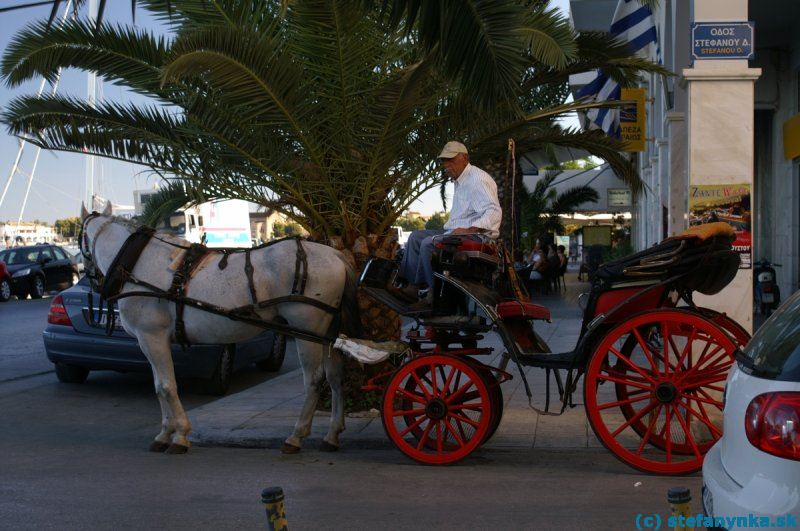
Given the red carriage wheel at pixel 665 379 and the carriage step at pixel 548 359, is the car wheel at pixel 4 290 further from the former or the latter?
the red carriage wheel at pixel 665 379

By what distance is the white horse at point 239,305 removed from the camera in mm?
6941

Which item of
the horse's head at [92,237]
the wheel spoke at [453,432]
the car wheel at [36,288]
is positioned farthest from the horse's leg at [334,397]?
the car wheel at [36,288]

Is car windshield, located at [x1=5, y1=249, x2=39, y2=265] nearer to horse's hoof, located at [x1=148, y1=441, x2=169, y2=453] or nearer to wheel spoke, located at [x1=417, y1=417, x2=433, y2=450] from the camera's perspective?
horse's hoof, located at [x1=148, y1=441, x2=169, y2=453]

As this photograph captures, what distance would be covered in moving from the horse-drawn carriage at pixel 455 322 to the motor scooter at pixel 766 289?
8.34 m

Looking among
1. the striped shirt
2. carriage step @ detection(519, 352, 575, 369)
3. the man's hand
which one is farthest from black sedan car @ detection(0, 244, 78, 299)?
carriage step @ detection(519, 352, 575, 369)

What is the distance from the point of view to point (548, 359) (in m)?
6.23

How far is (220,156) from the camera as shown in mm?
8172

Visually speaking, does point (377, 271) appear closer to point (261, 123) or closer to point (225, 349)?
point (261, 123)

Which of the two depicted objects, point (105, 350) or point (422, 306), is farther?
point (105, 350)

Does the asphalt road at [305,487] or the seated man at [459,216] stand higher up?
the seated man at [459,216]

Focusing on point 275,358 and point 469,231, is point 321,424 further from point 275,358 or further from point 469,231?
point 275,358

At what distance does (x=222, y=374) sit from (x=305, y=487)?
4133 mm

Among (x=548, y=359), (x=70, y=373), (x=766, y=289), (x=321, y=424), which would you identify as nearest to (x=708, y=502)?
(x=548, y=359)

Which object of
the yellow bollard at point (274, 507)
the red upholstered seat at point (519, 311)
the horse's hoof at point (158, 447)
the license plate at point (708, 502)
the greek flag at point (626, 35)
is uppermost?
the greek flag at point (626, 35)
